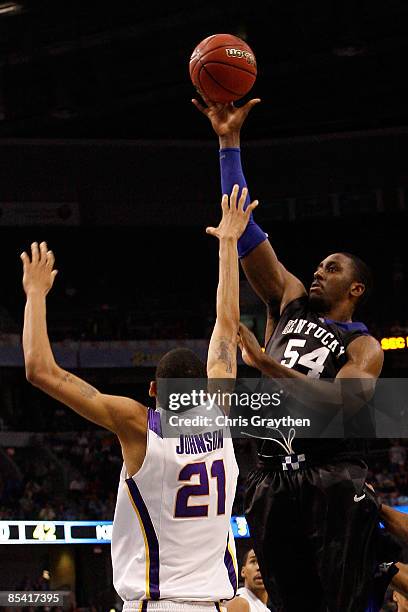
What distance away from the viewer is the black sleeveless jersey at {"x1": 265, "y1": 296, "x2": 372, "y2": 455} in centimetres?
412

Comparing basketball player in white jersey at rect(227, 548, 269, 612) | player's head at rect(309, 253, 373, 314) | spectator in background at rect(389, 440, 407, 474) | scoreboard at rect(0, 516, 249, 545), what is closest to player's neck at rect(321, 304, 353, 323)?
player's head at rect(309, 253, 373, 314)

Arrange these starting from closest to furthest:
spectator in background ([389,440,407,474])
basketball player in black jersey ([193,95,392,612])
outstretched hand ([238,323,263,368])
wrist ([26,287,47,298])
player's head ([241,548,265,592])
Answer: wrist ([26,287,47,298])
outstretched hand ([238,323,263,368])
basketball player in black jersey ([193,95,392,612])
player's head ([241,548,265,592])
spectator in background ([389,440,407,474])

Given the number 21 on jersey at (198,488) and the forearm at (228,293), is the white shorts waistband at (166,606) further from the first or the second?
the forearm at (228,293)

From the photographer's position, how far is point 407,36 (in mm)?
16031

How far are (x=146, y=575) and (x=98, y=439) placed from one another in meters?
16.8

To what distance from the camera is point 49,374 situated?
10.2 feet

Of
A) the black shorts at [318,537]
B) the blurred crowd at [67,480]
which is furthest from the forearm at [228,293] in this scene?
the blurred crowd at [67,480]

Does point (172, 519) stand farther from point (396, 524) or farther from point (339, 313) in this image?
point (339, 313)

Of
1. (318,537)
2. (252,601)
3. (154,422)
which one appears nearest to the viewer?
(154,422)

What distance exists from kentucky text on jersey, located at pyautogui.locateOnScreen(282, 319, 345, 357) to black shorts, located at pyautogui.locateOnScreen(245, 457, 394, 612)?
51 centimetres

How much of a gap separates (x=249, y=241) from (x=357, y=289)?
0.57 m

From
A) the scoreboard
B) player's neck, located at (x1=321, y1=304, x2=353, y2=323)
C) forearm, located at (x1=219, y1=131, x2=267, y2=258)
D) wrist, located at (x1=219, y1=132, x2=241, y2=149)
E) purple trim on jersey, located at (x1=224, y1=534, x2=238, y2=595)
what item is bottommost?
the scoreboard

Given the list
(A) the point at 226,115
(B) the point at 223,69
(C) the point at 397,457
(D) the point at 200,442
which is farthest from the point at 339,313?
(C) the point at 397,457

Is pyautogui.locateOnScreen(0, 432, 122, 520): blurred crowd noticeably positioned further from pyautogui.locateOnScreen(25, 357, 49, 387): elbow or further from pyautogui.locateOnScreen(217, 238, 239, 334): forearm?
pyautogui.locateOnScreen(25, 357, 49, 387): elbow
